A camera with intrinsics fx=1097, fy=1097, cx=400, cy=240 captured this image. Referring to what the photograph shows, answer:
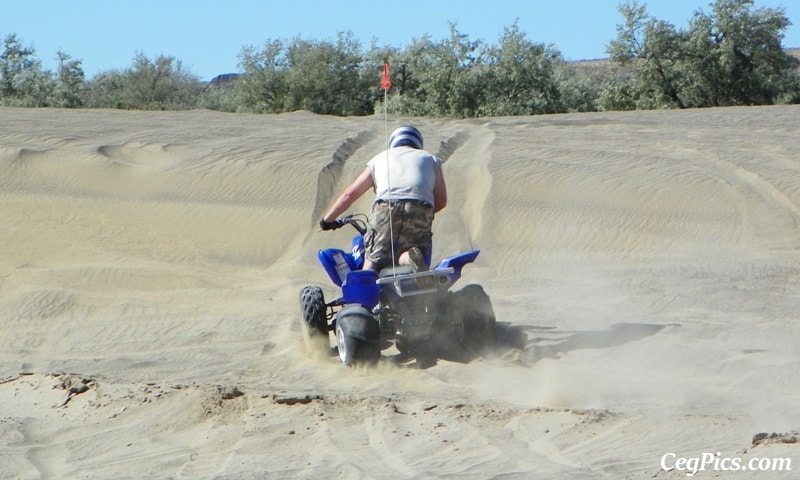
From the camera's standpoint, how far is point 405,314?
7.18 metres

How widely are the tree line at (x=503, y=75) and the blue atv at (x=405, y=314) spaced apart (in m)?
22.6

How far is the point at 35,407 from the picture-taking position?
655cm

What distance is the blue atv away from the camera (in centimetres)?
710

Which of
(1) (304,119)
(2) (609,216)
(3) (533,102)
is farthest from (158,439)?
(3) (533,102)

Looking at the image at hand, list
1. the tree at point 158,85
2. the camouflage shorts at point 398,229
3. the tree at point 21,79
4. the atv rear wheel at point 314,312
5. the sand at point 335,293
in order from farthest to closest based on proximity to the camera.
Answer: the tree at point 158,85
the tree at point 21,79
the atv rear wheel at point 314,312
the camouflage shorts at point 398,229
the sand at point 335,293

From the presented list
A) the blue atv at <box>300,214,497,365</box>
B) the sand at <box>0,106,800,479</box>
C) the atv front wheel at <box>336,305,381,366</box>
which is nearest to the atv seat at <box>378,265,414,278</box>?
the blue atv at <box>300,214,497,365</box>

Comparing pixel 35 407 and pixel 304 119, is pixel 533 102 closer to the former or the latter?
pixel 304 119

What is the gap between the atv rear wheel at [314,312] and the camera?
7.71 m

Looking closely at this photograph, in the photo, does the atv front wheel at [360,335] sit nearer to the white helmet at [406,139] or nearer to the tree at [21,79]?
the white helmet at [406,139]

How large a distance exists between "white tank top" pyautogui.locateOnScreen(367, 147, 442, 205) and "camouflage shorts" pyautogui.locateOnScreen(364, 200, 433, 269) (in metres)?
0.06

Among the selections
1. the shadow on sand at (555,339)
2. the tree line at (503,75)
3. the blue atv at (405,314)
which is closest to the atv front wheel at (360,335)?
the blue atv at (405,314)

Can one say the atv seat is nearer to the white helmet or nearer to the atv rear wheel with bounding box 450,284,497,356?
the atv rear wheel with bounding box 450,284,497,356

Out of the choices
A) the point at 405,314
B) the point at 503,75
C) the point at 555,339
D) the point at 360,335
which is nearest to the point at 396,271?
the point at 405,314

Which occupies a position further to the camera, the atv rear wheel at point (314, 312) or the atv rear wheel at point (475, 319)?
the atv rear wheel at point (314, 312)
